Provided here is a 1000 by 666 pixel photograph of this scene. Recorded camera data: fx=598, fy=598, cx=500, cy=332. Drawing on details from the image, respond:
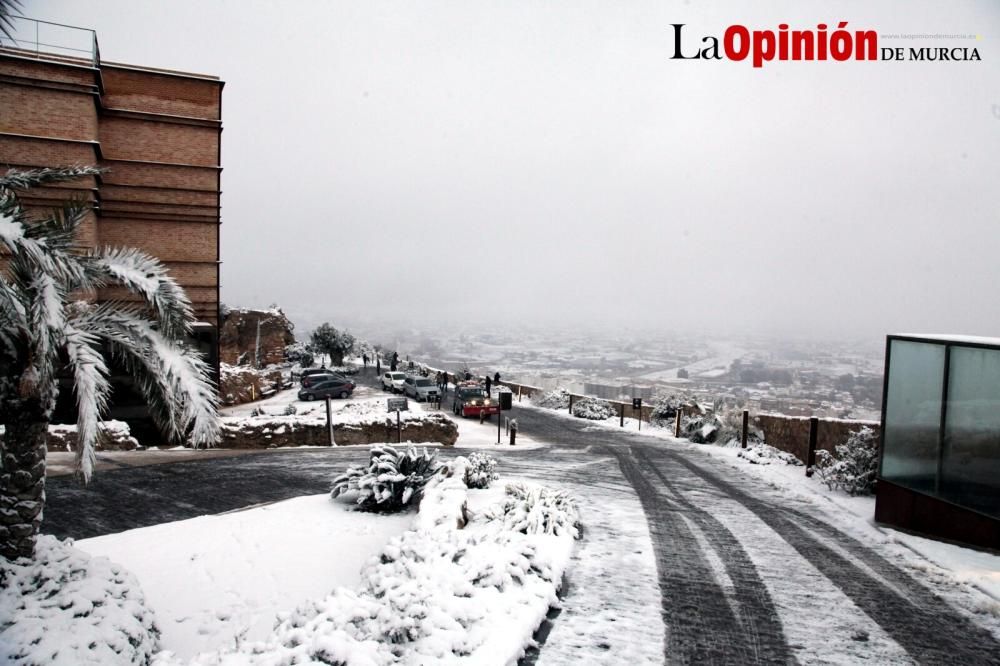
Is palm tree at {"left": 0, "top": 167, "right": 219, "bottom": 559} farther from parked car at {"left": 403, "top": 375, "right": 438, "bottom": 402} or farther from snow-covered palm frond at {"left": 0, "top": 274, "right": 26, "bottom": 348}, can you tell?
parked car at {"left": 403, "top": 375, "right": 438, "bottom": 402}

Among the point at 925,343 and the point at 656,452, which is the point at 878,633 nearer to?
the point at 925,343

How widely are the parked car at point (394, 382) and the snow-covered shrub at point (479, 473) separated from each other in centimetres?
2027

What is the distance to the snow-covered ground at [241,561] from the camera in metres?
6.02

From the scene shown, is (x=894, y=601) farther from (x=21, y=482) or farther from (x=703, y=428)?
(x=703, y=428)

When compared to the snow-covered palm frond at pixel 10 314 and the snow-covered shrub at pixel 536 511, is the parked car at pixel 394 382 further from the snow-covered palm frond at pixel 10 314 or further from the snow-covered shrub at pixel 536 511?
the snow-covered palm frond at pixel 10 314

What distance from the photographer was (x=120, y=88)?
63.2 ft

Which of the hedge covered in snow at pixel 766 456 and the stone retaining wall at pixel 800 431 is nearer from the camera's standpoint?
the stone retaining wall at pixel 800 431

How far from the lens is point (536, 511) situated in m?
8.06

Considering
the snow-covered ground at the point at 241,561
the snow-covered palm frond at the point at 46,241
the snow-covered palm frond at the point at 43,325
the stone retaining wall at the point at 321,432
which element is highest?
the snow-covered palm frond at the point at 46,241

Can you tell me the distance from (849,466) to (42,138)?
21953mm

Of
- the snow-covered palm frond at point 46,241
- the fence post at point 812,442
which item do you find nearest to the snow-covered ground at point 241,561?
the snow-covered palm frond at point 46,241

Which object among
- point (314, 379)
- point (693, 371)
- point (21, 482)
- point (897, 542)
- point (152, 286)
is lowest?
point (693, 371)

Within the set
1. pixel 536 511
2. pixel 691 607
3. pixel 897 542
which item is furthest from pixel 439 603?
pixel 897 542

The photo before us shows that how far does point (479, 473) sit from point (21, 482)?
662 cm
